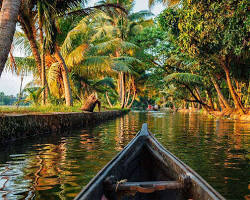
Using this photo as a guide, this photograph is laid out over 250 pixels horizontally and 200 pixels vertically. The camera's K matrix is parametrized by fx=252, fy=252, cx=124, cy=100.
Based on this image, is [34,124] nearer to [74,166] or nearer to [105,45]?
[74,166]

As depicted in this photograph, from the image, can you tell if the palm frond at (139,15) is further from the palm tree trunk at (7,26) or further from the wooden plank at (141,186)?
the wooden plank at (141,186)

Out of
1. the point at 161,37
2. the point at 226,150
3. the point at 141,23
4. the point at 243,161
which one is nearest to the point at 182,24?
the point at 226,150

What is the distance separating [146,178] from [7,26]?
5.11 metres

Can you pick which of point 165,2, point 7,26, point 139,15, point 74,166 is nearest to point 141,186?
point 74,166

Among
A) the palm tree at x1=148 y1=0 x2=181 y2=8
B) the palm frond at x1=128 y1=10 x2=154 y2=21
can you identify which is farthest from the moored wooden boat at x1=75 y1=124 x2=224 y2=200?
the palm frond at x1=128 y1=10 x2=154 y2=21

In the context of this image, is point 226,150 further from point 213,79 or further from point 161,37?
point 161,37

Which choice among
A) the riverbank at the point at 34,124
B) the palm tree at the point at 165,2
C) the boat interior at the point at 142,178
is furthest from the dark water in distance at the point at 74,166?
the palm tree at the point at 165,2

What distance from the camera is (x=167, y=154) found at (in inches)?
123

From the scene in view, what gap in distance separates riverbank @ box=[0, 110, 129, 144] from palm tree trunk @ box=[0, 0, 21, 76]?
1.35 meters

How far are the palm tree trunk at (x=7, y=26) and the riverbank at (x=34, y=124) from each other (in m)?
1.35

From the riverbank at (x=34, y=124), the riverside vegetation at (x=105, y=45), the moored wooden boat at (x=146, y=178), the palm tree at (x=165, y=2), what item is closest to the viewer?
the moored wooden boat at (x=146, y=178)

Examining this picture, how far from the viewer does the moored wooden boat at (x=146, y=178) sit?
2.04 m

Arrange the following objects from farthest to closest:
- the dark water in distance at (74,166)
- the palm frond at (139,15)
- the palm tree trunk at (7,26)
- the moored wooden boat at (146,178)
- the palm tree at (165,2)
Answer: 1. the palm frond at (139,15)
2. the palm tree at (165,2)
3. the palm tree trunk at (7,26)
4. the dark water in distance at (74,166)
5. the moored wooden boat at (146,178)

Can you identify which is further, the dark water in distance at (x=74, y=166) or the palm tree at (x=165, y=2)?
the palm tree at (x=165, y=2)
